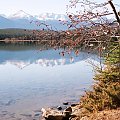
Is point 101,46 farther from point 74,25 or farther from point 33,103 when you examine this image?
point 33,103

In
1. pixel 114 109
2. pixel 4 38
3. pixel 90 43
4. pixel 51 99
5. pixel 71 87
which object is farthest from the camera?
pixel 4 38

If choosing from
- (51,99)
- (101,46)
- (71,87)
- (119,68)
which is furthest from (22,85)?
(101,46)

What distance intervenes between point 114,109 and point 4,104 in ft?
41.2

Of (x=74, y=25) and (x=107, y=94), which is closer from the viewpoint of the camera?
(x=74, y=25)

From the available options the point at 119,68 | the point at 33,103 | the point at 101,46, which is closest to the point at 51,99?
the point at 33,103

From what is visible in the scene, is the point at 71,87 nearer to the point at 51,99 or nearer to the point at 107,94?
the point at 51,99

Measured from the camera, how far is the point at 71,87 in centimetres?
3012

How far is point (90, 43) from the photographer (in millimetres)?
6562

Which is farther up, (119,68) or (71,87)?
(119,68)

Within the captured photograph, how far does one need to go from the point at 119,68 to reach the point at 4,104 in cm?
1178

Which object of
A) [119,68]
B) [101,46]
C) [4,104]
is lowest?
[4,104]

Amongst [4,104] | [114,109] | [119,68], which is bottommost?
[4,104]

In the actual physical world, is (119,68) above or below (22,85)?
above

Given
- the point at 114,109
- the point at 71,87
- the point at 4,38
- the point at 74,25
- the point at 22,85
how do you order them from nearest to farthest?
the point at 74,25 → the point at 114,109 → the point at 71,87 → the point at 22,85 → the point at 4,38
